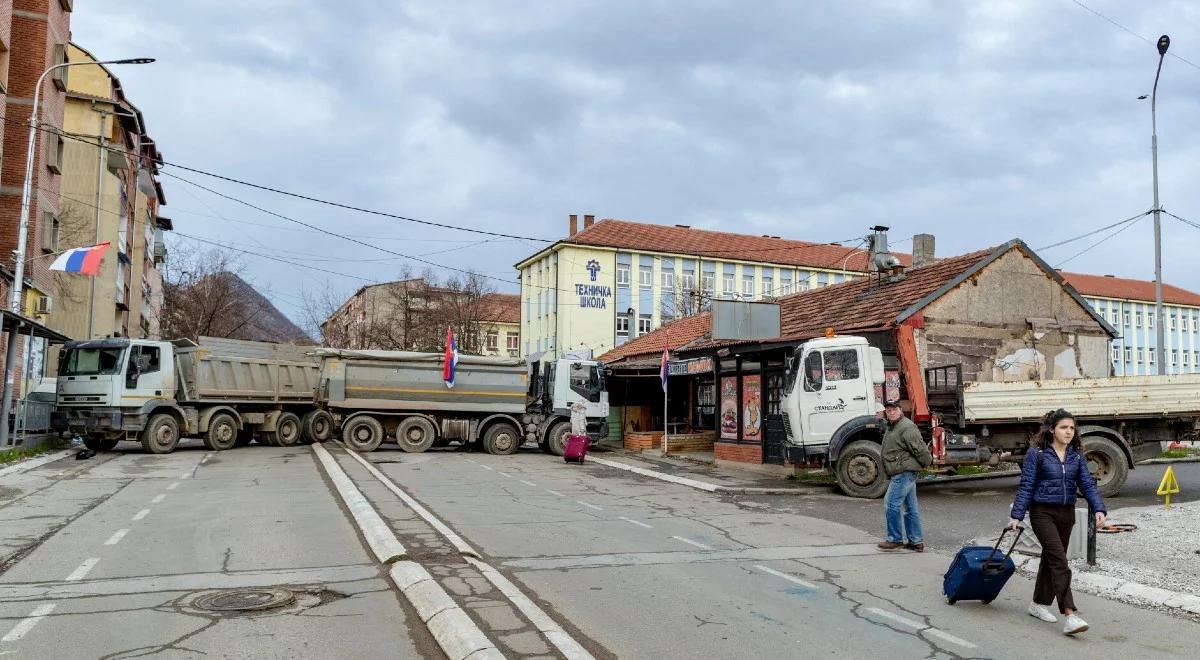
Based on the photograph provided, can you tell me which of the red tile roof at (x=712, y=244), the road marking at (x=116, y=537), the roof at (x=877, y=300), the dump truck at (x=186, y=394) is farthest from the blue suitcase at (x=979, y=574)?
the red tile roof at (x=712, y=244)

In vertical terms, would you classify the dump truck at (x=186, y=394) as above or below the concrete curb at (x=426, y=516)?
above

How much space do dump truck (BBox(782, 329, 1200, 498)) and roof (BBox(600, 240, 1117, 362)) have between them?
2710mm

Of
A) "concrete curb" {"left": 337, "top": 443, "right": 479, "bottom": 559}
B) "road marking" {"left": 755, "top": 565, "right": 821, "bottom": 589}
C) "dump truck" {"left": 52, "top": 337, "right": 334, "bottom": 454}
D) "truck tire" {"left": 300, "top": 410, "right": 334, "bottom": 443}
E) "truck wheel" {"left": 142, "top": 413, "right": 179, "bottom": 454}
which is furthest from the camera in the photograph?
"truck tire" {"left": 300, "top": 410, "right": 334, "bottom": 443}

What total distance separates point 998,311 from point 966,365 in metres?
1.61

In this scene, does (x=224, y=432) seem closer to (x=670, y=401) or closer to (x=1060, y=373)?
(x=670, y=401)

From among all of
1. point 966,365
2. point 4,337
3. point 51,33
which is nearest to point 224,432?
point 4,337

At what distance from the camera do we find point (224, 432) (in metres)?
23.8

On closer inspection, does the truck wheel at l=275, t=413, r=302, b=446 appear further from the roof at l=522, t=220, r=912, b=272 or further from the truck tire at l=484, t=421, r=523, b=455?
the roof at l=522, t=220, r=912, b=272

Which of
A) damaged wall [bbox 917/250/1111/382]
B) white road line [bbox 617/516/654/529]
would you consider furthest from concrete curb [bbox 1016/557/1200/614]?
damaged wall [bbox 917/250/1111/382]

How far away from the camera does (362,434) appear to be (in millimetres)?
24312

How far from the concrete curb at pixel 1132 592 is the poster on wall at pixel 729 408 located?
43.2 feet

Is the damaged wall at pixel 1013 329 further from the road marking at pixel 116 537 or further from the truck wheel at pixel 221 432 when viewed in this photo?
the truck wheel at pixel 221 432

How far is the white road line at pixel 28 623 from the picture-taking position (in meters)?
5.57

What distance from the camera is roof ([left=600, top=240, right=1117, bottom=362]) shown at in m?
18.7
